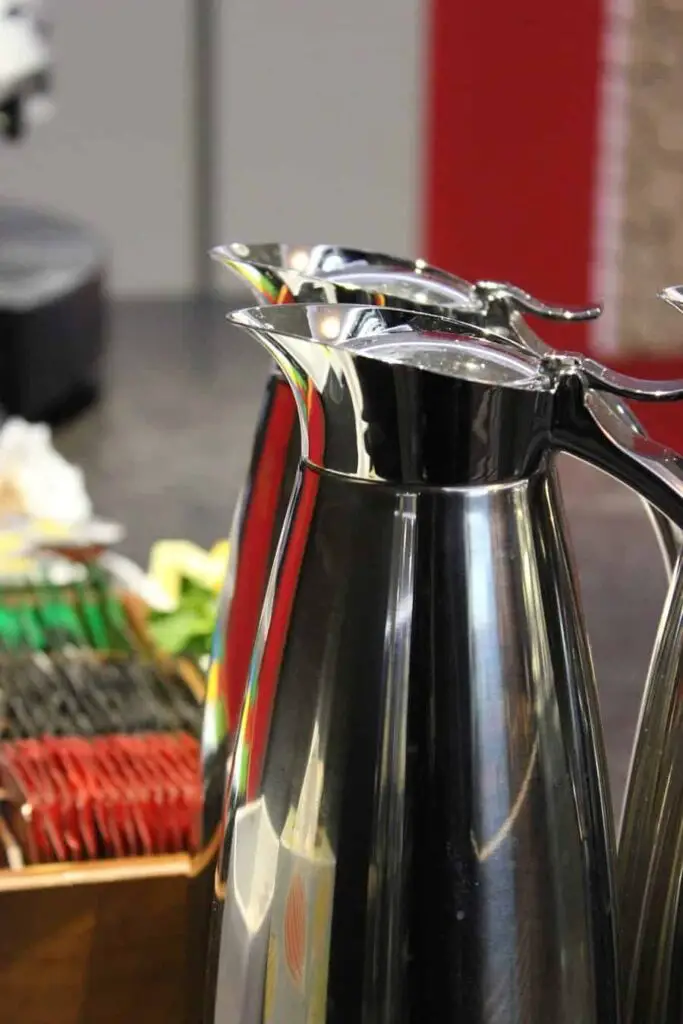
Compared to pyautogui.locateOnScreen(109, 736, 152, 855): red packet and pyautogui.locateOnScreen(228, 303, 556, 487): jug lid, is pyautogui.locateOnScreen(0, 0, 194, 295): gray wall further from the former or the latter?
pyautogui.locateOnScreen(228, 303, 556, 487): jug lid

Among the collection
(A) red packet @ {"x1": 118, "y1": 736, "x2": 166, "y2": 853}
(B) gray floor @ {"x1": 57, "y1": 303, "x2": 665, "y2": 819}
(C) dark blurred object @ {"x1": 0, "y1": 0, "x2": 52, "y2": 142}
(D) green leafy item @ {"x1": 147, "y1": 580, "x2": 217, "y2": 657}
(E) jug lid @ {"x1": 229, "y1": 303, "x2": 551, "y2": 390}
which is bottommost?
(B) gray floor @ {"x1": 57, "y1": 303, "x2": 665, "y2": 819}

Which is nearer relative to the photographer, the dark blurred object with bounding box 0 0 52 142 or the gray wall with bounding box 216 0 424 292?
the dark blurred object with bounding box 0 0 52 142

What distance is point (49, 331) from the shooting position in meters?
1.79

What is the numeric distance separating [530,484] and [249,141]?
3.54m

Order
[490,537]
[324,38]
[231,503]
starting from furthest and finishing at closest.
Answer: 1. [324,38]
2. [231,503]
3. [490,537]

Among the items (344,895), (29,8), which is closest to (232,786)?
(344,895)

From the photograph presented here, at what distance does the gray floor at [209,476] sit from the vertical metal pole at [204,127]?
4.56 feet

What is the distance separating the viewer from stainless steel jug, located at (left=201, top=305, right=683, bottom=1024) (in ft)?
1.10

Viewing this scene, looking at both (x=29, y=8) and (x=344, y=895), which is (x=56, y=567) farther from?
(x=29, y=8)

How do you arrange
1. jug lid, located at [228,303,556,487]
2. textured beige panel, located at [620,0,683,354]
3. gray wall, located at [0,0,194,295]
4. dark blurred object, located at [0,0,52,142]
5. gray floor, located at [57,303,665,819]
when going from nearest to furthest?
1. jug lid, located at [228,303,556,487]
2. gray floor, located at [57,303,665,819]
3. dark blurred object, located at [0,0,52,142]
4. textured beige panel, located at [620,0,683,354]
5. gray wall, located at [0,0,194,295]

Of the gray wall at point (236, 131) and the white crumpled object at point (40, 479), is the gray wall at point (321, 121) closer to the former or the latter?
the gray wall at point (236, 131)

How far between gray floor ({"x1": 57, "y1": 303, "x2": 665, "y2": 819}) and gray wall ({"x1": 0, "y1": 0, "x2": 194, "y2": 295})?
1360mm

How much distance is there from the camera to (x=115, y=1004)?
532 mm

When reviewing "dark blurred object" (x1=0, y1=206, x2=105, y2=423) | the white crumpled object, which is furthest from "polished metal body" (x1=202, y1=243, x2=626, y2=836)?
"dark blurred object" (x1=0, y1=206, x2=105, y2=423)
